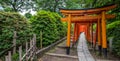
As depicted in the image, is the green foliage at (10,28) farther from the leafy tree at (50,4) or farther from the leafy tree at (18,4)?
the leafy tree at (18,4)

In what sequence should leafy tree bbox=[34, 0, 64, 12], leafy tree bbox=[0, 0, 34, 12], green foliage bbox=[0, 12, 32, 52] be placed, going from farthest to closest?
leafy tree bbox=[0, 0, 34, 12], leafy tree bbox=[34, 0, 64, 12], green foliage bbox=[0, 12, 32, 52]

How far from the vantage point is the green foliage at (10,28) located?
244 inches

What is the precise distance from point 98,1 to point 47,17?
3.29m

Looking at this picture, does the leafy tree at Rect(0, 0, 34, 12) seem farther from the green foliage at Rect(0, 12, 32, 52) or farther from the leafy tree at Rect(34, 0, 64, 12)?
the green foliage at Rect(0, 12, 32, 52)

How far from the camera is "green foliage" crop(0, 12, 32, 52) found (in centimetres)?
620

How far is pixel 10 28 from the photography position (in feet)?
20.8

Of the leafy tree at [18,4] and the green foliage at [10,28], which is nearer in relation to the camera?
the green foliage at [10,28]

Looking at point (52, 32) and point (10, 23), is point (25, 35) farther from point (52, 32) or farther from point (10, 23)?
point (52, 32)

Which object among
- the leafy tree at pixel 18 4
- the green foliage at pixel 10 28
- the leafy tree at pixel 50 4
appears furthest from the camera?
the leafy tree at pixel 18 4

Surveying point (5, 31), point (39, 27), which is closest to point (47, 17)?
point (39, 27)

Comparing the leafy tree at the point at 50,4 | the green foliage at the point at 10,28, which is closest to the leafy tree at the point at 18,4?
the leafy tree at the point at 50,4

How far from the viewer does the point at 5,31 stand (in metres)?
6.14

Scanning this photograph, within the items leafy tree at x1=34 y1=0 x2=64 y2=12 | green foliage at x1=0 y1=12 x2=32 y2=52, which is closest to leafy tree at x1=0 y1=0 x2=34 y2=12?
leafy tree at x1=34 y1=0 x2=64 y2=12

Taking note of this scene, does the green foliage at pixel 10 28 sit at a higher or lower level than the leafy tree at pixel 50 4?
lower
